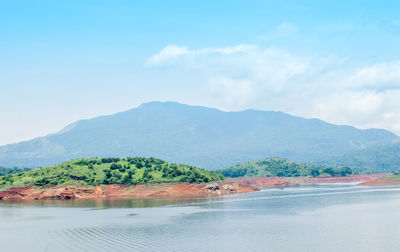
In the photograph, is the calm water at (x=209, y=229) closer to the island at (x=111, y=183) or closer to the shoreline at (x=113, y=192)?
the shoreline at (x=113, y=192)

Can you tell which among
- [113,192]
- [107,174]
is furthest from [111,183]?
[113,192]

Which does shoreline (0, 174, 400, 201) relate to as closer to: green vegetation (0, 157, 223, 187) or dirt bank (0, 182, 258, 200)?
dirt bank (0, 182, 258, 200)

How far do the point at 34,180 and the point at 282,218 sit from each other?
337 feet

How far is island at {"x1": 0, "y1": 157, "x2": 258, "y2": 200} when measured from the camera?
151625 mm

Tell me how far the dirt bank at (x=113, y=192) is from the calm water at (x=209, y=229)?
48.7 meters

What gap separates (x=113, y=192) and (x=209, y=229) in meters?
89.7

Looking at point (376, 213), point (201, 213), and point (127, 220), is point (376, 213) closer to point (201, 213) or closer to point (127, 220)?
point (201, 213)

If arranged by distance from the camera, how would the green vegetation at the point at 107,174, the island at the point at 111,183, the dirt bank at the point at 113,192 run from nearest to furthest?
the dirt bank at the point at 113,192, the island at the point at 111,183, the green vegetation at the point at 107,174

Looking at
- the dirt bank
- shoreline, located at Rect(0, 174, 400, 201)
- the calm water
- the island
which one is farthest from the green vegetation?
the calm water

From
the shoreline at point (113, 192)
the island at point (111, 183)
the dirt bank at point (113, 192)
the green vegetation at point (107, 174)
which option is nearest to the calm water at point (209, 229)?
the shoreline at point (113, 192)

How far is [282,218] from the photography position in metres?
82.2

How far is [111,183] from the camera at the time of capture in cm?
15762

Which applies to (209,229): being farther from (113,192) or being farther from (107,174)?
(107,174)

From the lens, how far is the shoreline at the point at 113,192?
150 metres
